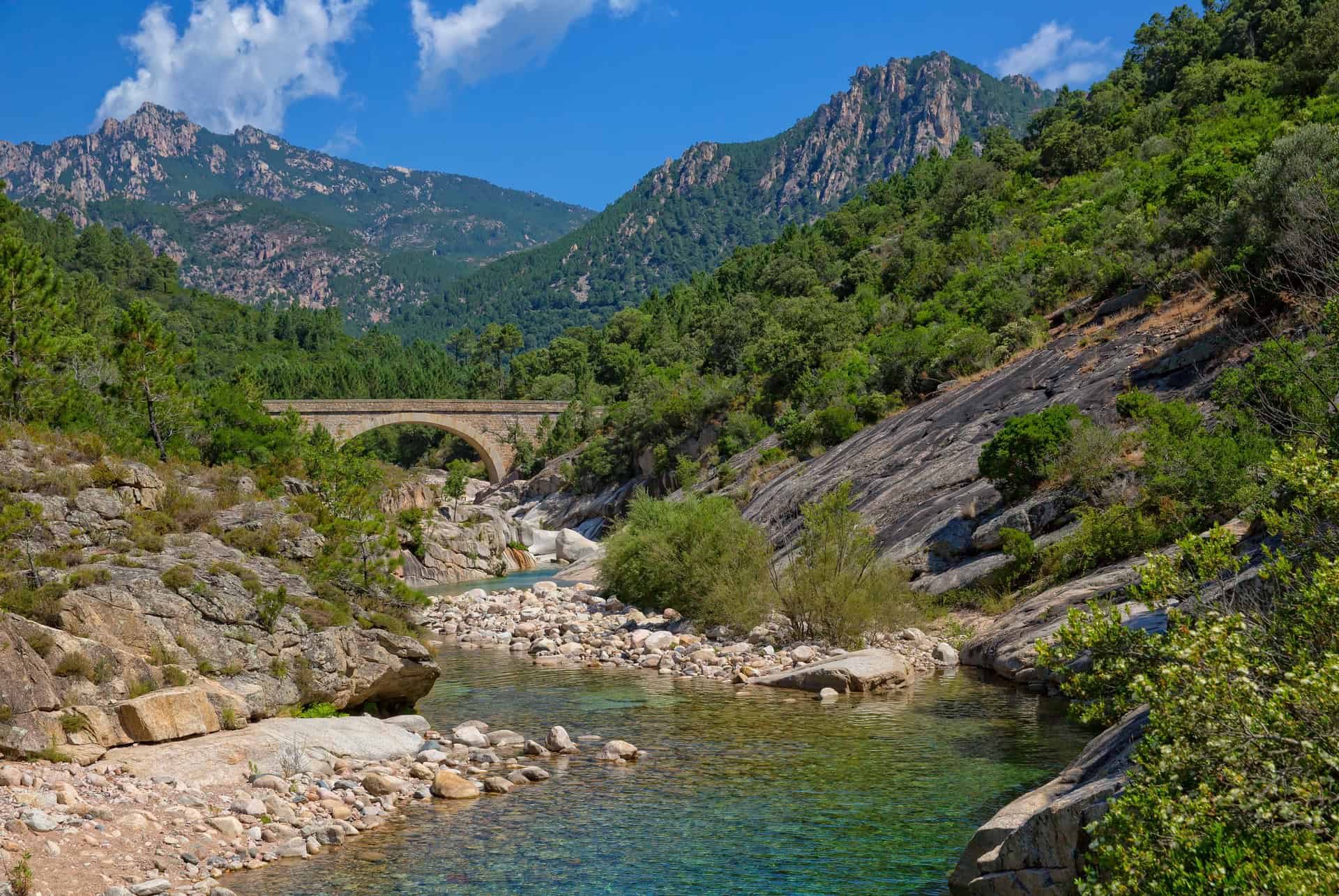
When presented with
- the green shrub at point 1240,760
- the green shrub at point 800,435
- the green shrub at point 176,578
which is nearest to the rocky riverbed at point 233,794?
the green shrub at point 176,578

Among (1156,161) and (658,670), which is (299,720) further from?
(1156,161)

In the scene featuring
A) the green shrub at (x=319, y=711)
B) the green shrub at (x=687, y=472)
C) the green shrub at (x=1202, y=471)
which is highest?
the green shrub at (x=687, y=472)

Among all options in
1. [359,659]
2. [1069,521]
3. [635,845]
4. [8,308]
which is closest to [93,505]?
[359,659]

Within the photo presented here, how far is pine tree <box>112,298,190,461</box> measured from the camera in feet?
117

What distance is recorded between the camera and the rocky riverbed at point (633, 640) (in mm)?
27016

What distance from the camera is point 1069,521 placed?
95.9 ft

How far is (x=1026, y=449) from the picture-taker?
3072 centimetres

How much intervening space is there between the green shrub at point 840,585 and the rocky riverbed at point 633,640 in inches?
21.9

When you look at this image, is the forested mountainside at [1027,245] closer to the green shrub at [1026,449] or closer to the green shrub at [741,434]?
the green shrub at [741,434]

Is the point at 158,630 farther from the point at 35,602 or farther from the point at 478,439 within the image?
the point at 478,439

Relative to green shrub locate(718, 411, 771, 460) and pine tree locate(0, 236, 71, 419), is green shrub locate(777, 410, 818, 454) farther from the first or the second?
pine tree locate(0, 236, 71, 419)

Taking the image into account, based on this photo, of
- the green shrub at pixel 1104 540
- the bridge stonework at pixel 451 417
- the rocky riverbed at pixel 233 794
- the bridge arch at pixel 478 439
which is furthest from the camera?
the bridge arch at pixel 478 439

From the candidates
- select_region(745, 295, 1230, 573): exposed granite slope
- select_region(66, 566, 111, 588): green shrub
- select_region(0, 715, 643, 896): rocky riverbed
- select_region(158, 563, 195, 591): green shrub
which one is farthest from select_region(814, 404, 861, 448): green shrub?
select_region(66, 566, 111, 588): green shrub

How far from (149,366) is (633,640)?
2045 centimetres
